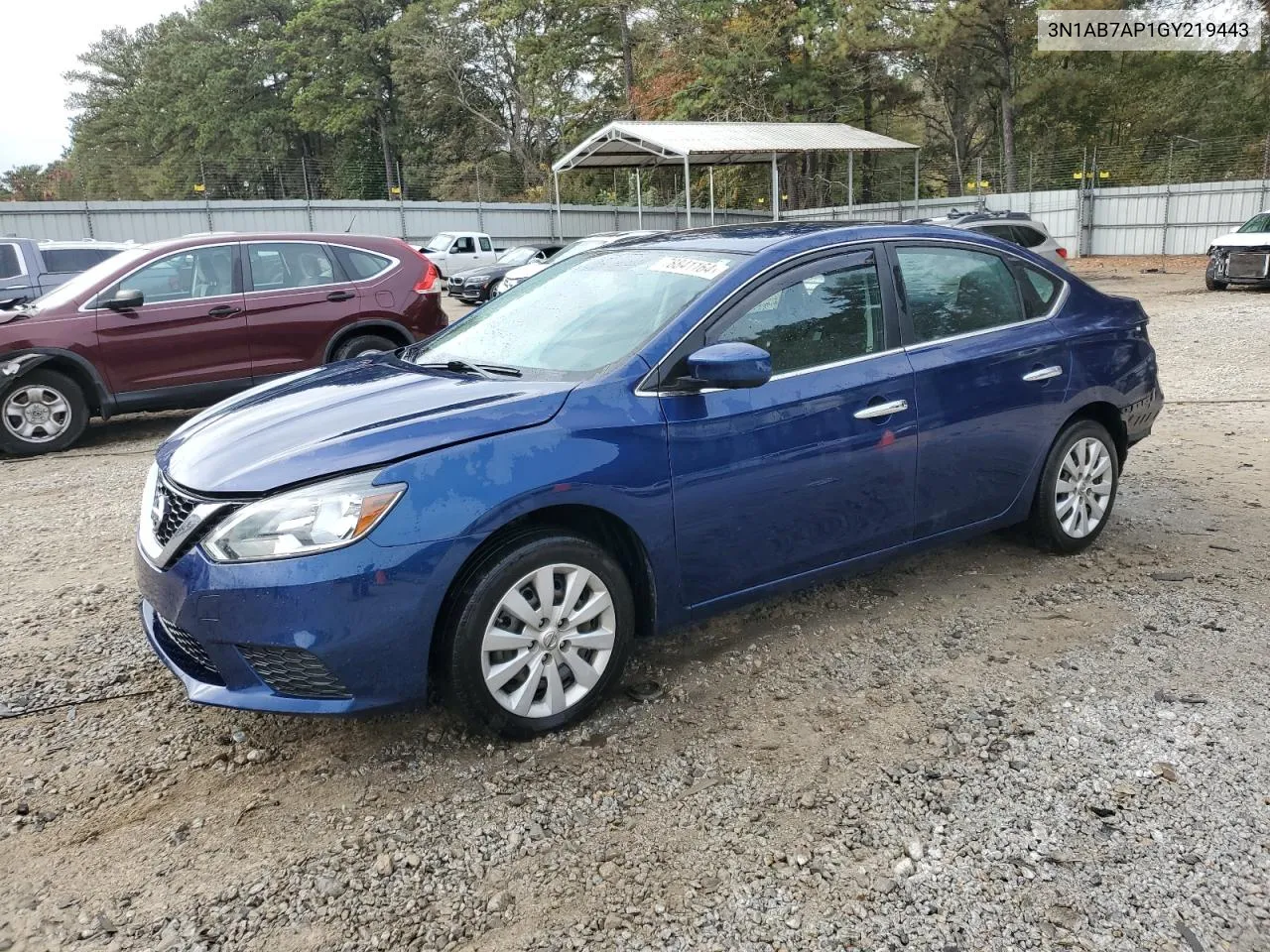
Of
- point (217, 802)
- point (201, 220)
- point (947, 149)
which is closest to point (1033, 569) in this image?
point (217, 802)

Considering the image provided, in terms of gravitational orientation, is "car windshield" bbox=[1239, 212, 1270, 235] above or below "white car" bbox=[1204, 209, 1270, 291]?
above

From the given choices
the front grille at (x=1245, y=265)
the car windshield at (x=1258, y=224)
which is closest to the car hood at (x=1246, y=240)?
the front grille at (x=1245, y=265)

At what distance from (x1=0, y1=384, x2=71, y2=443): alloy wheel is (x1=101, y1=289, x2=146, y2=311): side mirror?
797 millimetres

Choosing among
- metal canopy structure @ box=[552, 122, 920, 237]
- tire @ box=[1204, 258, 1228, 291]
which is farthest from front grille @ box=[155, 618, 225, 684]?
metal canopy structure @ box=[552, 122, 920, 237]

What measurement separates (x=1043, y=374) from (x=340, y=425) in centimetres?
304

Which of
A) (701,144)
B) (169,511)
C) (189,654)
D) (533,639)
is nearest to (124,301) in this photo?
(169,511)

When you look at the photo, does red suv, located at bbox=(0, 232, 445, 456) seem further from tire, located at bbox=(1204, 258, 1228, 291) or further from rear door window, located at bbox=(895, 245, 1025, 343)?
tire, located at bbox=(1204, 258, 1228, 291)

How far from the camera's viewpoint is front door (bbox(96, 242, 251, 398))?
307 inches

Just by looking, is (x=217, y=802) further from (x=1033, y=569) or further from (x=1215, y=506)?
(x=1215, y=506)

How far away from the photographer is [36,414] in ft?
25.3

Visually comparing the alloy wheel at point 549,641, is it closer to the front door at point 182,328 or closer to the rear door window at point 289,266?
the front door at point 182,328

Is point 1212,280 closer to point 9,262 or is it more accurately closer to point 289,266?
point 289,266

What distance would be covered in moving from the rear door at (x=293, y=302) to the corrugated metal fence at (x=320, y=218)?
54.1ft

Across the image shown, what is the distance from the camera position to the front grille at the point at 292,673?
282 centimetres
